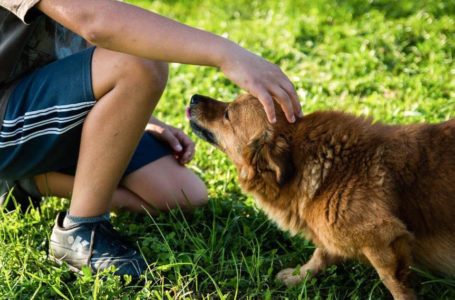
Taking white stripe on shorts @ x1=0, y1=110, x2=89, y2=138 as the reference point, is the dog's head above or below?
above

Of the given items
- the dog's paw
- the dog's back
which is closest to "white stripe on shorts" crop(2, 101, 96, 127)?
the dog's paw

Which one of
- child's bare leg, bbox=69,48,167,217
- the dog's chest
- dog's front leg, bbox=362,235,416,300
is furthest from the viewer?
child's bare leg, bbox=69,48,167,217

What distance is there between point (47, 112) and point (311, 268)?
1.58 metres

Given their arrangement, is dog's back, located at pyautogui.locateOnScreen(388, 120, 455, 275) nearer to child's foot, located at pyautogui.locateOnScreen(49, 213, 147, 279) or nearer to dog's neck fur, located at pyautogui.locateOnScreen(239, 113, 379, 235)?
dog's neck fur, located at pyautogui.locateOnScreen(239, 113, 379, 235)

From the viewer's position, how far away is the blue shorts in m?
3.23

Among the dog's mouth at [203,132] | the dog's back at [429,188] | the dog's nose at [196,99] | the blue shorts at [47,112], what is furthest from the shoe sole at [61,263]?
the dog's back at [429,188]

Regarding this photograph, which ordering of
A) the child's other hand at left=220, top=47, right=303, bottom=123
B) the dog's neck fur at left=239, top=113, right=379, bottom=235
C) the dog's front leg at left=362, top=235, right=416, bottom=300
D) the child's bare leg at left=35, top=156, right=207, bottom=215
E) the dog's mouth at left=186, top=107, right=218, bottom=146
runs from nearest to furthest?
the child's other hand at left=220, top=47, right=303, bottom=123 → the dog's front leg at left=362, top=235, right=416, bottom=300 → the dog's neck fur at left=239, top=113, right=379, bottom=235 → the dog's mouth at left=186, top=107, right=218, bottom=146 → the child's bare leg at left=35, top=156, right=207, bottom=215

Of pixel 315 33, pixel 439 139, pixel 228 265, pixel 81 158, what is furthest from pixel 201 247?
pixel 315 33

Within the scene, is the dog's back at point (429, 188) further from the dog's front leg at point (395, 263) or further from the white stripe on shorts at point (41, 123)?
the white stripe on shorts at point (41, 123)

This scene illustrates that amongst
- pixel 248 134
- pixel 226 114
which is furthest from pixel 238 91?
pixel 248 134

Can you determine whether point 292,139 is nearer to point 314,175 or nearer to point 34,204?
point 314,175

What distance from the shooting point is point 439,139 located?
294 centimetres

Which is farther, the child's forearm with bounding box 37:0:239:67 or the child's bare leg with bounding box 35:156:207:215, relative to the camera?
the child's bare leg with bounding box 35:156:207:215

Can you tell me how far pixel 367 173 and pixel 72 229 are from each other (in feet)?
5.07
